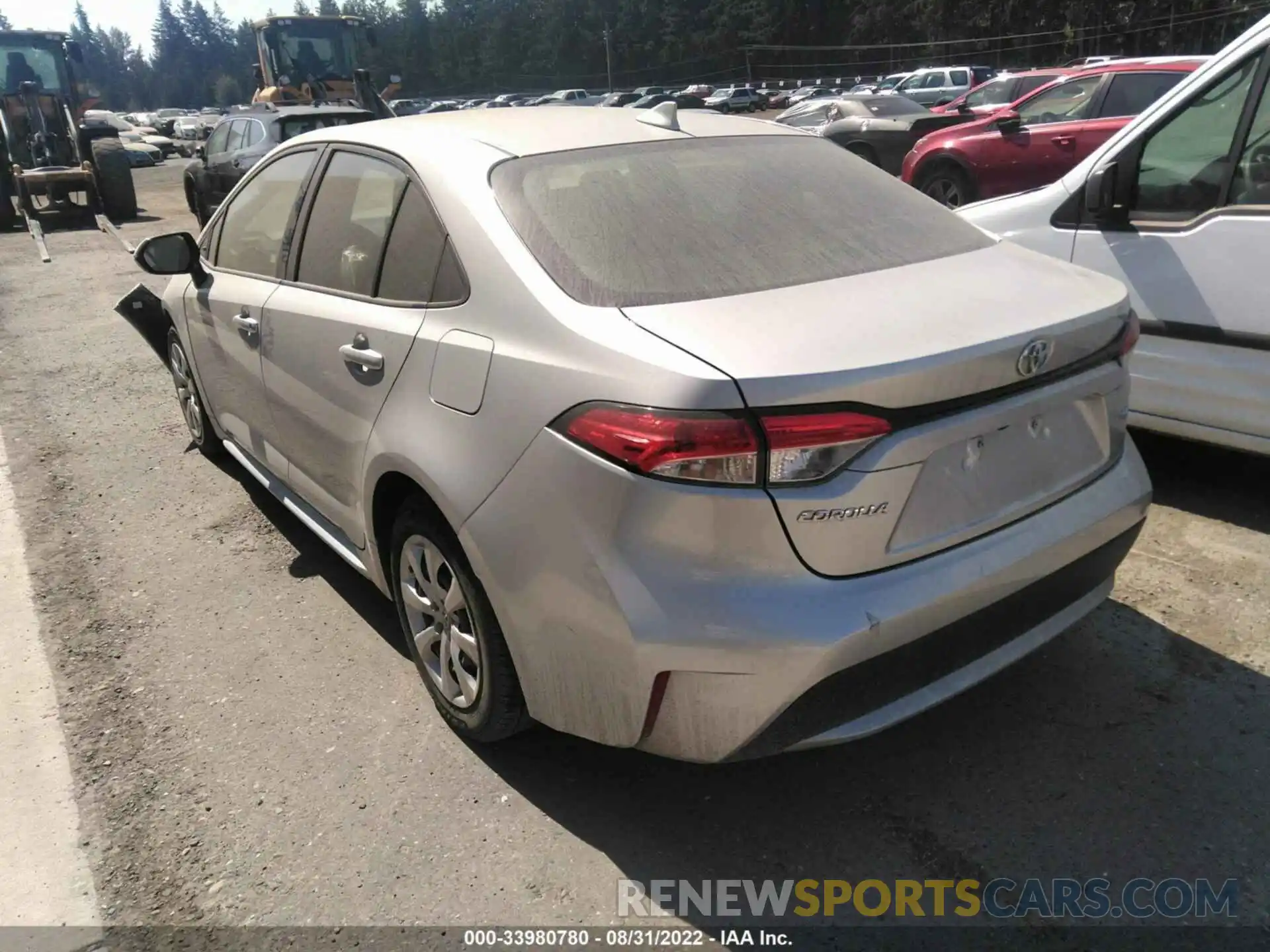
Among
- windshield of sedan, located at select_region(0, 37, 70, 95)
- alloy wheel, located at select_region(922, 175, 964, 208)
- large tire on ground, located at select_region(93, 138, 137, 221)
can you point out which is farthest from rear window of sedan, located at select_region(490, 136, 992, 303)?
windshield of sedan, located at select_region(0, 37, 70, 95)

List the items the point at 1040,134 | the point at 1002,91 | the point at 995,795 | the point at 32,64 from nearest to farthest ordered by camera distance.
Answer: the point at 995,795
the point at 1040,134
the point at 1002,91
the point at 32,64

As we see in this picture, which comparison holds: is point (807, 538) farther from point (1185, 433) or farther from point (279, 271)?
point (1185, 433)

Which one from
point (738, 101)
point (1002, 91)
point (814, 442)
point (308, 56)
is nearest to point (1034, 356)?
point (814, 442)

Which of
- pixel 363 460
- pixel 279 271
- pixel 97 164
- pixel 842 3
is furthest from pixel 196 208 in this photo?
pixel 842 3

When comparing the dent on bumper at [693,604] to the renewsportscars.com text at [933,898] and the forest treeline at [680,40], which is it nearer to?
the renewsportscars.com text at [933,898]

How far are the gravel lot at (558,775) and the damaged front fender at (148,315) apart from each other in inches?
74.3

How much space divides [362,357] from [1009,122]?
8.63 meters

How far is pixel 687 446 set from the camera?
6.46ft

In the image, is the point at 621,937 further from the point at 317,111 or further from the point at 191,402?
the point at 317,111

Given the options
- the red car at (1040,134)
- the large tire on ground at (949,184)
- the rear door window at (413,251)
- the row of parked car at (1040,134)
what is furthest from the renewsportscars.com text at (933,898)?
the large tire on ground at (949,184)

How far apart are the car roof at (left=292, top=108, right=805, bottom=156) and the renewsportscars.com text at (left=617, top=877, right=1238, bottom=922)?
6.37 ft

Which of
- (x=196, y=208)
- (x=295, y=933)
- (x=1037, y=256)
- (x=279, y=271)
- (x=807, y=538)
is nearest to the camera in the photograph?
(x=807, y=538)

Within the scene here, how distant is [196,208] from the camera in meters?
15.7

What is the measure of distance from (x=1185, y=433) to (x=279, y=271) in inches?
136
